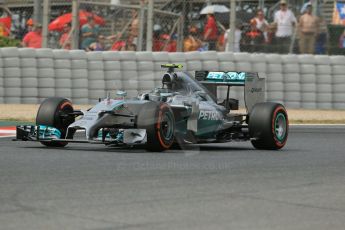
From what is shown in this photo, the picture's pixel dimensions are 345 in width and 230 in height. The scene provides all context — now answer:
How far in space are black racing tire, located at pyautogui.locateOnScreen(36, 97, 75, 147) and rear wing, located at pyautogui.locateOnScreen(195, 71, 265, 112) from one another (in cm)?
198

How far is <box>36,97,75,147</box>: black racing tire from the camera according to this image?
1131 cm

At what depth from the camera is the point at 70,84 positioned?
1888 centimetres

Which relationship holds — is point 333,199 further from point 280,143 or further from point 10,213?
point 280,143

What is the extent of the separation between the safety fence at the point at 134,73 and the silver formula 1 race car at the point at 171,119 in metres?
5.31

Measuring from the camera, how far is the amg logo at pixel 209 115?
38.2 ft

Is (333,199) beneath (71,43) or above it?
beneath

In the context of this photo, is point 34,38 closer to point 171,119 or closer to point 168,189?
point 171,119

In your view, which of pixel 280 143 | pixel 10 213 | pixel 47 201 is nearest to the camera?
pixel 10 213

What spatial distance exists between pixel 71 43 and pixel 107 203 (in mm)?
12866

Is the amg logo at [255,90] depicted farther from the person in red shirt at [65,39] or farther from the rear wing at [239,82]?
the person in red shirt at [65,39]

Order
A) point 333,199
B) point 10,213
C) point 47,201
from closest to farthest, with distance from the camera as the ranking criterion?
point 10,213 → point 47,201 → point 333,199

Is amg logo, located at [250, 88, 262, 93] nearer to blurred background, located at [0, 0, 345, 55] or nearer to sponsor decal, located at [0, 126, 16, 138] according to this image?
sponsor decal, located at [0, 126, 16, 138]

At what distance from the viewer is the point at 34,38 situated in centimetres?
1909

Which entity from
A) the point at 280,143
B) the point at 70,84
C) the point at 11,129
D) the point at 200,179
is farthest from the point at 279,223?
the point at 70,84
